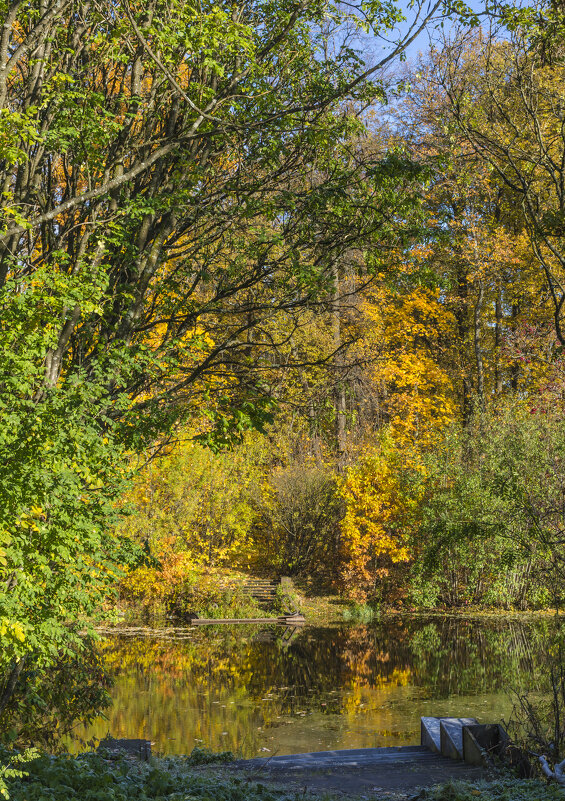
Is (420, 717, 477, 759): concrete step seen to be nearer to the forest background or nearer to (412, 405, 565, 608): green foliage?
the forest background

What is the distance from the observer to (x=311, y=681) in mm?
12391

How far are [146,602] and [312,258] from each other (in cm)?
1212

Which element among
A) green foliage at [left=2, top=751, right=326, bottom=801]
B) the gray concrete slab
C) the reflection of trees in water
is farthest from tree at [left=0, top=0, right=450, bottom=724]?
the reflection of trees in water

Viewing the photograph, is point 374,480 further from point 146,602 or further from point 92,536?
point 92,536

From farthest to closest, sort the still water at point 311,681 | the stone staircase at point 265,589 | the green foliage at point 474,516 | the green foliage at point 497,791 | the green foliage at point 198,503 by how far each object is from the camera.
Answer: the stone staircase at point 265,589
the green foliage at point 198,503
the green foliage at point 474,516
the still water at point 311,681
the green foliage at point 497,791

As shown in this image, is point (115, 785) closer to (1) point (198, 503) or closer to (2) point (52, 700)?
(2) point (52, 700)

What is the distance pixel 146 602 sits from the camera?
1791cm

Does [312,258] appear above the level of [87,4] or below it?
below

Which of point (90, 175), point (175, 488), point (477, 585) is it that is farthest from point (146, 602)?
point (90, 175)

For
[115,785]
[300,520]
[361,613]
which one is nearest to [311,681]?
[361,613]

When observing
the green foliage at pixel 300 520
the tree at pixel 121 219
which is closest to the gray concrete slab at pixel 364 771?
the tree at pixel 121 219

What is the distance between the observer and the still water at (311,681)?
9180 mm

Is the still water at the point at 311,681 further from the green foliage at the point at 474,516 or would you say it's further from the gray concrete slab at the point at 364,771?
the gray concrete slab at the point at 364,771

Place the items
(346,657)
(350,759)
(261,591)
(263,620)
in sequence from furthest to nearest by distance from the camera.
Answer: (261,591) → (263,620) → (346,657) → (350,759)
